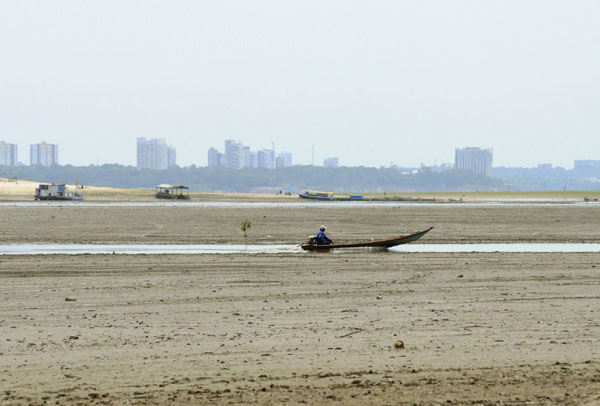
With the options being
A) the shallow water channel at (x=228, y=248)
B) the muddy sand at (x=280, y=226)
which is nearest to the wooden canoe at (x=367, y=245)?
the shallow water channel at (x=228, y=248)

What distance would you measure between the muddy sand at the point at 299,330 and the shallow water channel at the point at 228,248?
3.35m

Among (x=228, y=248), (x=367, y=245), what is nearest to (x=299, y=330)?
(x=367, y=245)

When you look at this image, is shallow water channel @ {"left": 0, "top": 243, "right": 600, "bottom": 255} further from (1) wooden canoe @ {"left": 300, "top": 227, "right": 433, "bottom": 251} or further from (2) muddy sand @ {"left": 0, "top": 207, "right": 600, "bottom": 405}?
(2) muddy sand @ {"left": 0, "top": 207, "right": 600, "bottom": 405}

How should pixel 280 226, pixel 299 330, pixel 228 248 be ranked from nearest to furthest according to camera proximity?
pixel 299 330 < pixel 228 248 < pixel 280 226

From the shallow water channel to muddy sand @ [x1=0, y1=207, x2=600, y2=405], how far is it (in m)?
3.35

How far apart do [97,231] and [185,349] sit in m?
28.6

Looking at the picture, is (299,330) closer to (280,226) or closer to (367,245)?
(367,245)

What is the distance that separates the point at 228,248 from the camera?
30.8 metres

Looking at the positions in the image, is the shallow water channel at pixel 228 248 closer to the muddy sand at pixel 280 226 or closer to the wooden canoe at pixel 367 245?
the wooden canoe at pixel 367 245

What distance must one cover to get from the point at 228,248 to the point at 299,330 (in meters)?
18.5

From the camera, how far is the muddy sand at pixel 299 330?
9336 mm

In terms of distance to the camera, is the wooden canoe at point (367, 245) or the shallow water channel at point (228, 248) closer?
the wooden canoe at point (367, 245)

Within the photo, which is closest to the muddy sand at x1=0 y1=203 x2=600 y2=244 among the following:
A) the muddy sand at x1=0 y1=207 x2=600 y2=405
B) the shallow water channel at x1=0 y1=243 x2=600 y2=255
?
the shallow water channel at x1=0 y1=243 x2=600 y2=255

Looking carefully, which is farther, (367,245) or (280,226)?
(280,226)
